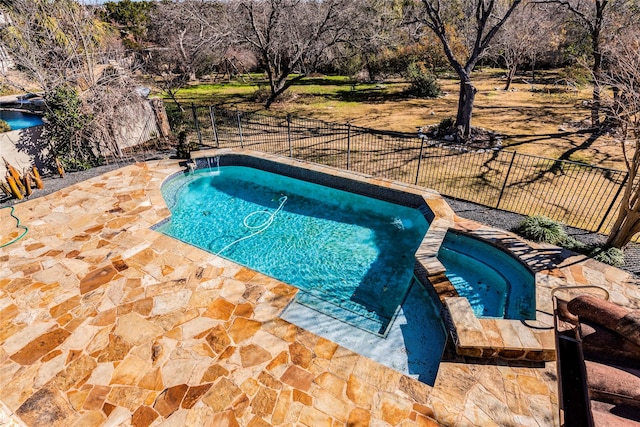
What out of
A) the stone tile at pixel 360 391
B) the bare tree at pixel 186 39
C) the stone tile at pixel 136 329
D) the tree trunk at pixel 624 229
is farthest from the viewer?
the bare tree at pixel 186 39

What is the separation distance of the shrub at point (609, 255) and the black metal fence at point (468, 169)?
3.47ft

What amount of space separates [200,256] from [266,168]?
15.8 ft

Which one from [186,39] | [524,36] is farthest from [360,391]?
[524,36]

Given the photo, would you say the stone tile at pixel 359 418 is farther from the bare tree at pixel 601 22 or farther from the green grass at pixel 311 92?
the green grass at pixel 311 92

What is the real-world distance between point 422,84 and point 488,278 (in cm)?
1724

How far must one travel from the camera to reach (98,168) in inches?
405

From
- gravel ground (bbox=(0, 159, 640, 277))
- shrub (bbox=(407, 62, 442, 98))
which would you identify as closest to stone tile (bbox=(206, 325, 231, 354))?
gravel ground (bbox=(0, 159, 640, 277))

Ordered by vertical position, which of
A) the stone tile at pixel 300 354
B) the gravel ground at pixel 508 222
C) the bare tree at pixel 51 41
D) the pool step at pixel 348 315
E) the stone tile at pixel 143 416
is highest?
the bare tree at pixel 51 41

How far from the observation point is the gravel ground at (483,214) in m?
6.45

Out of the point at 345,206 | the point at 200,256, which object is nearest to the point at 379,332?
the point at 200,256

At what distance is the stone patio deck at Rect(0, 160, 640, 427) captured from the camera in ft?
A: 12.7

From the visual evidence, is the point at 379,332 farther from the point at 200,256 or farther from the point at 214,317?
the point at 200,256

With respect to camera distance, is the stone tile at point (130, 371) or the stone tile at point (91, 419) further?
the stone tile at point (130, 371)

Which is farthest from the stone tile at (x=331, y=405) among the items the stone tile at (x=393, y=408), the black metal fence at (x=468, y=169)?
the black metal fence at (x=468, y=169)
